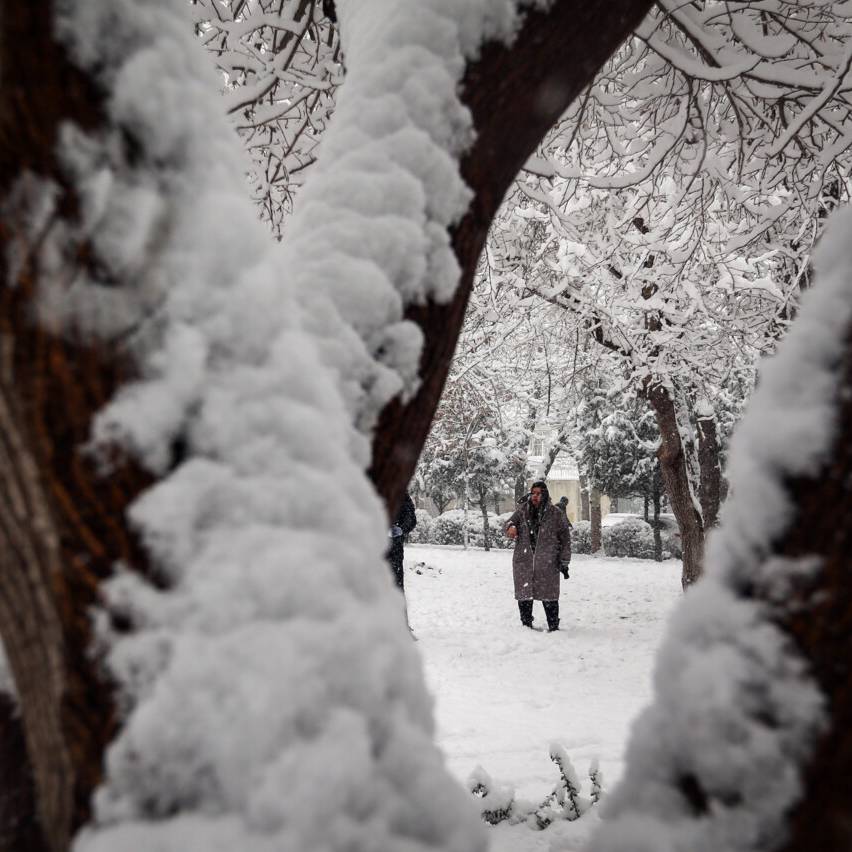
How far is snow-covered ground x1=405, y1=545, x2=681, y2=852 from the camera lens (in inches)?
144

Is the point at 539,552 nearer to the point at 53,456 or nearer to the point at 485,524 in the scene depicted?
the point at 53,456

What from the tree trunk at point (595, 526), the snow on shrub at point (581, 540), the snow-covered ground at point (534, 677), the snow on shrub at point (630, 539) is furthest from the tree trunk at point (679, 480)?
the snow on shrub at point (581, 540)

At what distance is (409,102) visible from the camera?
1.15 meters

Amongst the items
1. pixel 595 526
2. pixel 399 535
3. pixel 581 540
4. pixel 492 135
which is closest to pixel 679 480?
pixel 399 535

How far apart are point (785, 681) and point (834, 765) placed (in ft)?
0.31

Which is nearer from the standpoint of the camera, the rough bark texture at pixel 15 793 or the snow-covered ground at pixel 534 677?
the rough bark texture at pixel 15 793

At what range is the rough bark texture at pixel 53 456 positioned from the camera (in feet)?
2.37

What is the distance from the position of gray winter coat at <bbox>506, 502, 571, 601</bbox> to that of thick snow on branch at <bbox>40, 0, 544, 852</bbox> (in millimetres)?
7178

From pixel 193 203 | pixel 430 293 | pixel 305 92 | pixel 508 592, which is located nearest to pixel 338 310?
pixel 430 293

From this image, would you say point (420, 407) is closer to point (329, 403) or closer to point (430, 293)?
point (430, 293)

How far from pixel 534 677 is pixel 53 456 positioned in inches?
226

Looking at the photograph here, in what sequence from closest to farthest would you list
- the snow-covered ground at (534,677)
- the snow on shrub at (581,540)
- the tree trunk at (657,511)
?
1. the snow-covered ground at (534,677)
2. the tree trunk at (657,511)
3. the snow on shrub at (581,540)

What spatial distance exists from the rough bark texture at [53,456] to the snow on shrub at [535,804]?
2.48 meters

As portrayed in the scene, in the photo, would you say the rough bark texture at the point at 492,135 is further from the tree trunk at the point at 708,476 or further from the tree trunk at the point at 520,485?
the tree trunk at the point at 520,485
